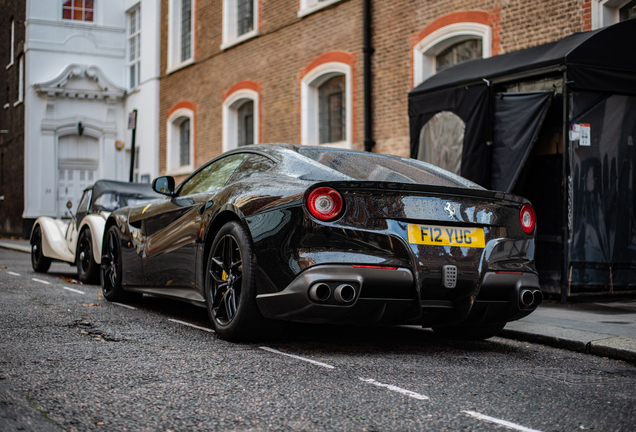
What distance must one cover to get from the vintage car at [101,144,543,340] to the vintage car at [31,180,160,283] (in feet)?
13.8

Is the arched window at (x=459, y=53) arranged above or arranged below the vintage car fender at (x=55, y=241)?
above

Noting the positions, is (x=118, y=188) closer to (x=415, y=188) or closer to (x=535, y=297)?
(x=415, y=188)

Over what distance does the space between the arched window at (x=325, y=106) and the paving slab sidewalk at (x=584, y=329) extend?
7713mm

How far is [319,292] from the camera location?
4.39 m

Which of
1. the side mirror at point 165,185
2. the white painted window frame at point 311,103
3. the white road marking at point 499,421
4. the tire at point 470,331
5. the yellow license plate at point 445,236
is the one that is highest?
the white painted window frame at point 311,103

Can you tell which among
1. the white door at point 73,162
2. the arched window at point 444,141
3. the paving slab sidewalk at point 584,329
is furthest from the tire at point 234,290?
the white door at point 73,162

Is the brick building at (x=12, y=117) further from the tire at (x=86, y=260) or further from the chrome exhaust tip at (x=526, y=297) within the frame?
the chrome exhaust tip at (x=526, y=297)

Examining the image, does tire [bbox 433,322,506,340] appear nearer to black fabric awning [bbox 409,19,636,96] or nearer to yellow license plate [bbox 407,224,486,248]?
yellow license plate [bbox 407,224,486,248]

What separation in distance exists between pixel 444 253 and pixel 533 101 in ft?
14.3

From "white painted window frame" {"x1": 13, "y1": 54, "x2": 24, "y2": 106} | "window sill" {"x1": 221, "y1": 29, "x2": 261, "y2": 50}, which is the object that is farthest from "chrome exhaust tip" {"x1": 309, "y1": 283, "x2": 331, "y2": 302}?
"white painted window frame" {"x1": 13, "y1": 54, "x2": 24, "y2": 106}

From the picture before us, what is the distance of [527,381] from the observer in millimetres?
4207

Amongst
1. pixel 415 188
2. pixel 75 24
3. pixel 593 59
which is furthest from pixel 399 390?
pixel 75 24

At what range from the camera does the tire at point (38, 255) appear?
11570 millimetres

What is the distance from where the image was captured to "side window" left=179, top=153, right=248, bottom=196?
590 centimetres
